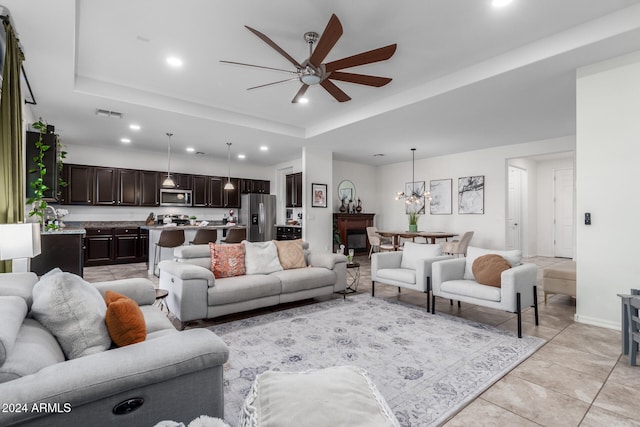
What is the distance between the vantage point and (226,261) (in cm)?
380

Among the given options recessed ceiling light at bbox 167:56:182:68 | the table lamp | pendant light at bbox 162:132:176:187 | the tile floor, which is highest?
recessed ceiling light at bbox 167:56:182:68

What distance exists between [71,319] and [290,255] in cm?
292

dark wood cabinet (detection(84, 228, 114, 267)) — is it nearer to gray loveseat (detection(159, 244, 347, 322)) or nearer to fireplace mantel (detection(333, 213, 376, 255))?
gray loveseat (detection(159, 244, 347, 322))

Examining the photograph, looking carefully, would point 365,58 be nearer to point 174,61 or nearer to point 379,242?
point 174,61

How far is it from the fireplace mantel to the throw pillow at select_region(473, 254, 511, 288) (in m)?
5.31

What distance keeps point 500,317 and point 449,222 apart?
5043mm

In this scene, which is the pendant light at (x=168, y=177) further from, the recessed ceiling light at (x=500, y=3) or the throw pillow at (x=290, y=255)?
the recessed ceiling light at (x=500, y=3)

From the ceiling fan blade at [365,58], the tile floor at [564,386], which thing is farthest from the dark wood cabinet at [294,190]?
the ceiling fan blade at [365,58]

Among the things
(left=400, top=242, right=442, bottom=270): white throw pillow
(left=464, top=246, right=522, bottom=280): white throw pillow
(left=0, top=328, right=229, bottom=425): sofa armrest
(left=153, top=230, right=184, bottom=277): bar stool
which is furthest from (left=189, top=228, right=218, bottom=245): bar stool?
(left=0, top=328, right=229, bottom=425): sofa armrest

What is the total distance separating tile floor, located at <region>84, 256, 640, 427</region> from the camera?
1.82 meters

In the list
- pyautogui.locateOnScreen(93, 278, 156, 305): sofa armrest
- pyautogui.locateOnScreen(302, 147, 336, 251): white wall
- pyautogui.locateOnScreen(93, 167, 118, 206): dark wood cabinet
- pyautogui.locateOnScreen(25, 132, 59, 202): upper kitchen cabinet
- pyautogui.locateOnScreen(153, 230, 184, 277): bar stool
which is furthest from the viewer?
pyautogui.locateOnScreen(302, 147, 336, 251): white wall

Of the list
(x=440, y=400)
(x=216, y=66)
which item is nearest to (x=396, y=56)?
(x=216, y=66)

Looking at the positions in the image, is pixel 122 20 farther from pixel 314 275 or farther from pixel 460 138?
pixel 460 138

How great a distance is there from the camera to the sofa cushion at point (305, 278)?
377 centimetres
